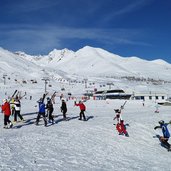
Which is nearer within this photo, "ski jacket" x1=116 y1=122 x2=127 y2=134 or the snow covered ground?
the snow covered ground

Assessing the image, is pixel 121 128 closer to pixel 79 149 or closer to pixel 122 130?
pixel 122 130

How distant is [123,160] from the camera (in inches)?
593

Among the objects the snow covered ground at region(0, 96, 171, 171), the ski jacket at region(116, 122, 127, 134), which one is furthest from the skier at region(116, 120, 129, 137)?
the snow covered ground at region(0, 96, 171, 171)

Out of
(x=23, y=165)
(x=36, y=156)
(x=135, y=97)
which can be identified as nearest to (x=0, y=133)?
(x=36, y=156)

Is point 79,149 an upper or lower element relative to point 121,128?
lower

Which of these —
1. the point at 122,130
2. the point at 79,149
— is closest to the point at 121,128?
the point at 122,130

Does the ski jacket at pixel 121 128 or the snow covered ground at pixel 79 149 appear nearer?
the snow covered ground at pixel 79 149

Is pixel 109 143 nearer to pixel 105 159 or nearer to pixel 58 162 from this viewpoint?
pixel 105 159

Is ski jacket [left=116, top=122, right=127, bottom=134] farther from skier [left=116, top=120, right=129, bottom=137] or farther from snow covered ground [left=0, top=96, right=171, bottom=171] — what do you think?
snow covered ground [left=0, top=96, right=171, bottom=171]

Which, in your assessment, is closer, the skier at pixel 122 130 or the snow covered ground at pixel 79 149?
the snow covered ground at pixel 79 149

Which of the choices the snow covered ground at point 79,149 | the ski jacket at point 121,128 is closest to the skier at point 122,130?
the ski jacket at point 121,128

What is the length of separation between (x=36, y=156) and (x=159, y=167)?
20.1 feet

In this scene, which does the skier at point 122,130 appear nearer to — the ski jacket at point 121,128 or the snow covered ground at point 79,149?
the ski jacket at point 121,128

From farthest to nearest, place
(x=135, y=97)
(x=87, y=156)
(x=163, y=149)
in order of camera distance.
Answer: (x=135, y=97), (x=163, y=149), (x=87, y=156)
